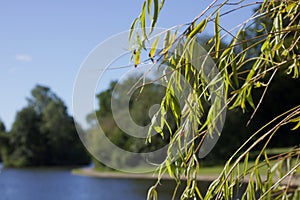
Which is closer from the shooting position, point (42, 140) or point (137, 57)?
point (137, 57)

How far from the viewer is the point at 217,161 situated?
64.6ft

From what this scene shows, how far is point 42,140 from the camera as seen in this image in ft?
111

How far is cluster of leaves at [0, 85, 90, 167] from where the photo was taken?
32875 mm

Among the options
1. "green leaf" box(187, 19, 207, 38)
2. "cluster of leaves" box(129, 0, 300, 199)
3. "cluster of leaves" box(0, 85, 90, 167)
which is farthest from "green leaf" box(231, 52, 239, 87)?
"cluster of leaves" box(0, 85, 90, 167)

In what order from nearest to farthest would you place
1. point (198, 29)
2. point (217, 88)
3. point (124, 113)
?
1. point (198, 29)
2. point (217, 88)
3. point (124, 113)

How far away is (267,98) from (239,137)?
6.45 ft

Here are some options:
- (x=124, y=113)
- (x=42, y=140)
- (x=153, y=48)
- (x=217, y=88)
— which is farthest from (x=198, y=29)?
(x=42, y=140)

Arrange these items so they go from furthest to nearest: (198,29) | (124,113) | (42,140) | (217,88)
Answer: (42,140)
(124,113)
(217,88)
(198,29)

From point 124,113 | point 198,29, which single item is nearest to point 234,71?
point 198,29

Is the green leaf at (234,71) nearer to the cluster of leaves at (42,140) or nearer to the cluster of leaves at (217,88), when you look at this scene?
the cluster of leaves at (217,88)

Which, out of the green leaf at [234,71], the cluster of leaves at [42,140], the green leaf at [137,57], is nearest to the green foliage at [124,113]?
the green leaf at [137,57]

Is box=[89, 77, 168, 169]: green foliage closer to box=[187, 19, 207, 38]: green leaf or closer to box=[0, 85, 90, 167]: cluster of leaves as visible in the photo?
box=[187, 19, 207, 38]: green leaf

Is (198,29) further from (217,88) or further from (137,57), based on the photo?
(217,88)

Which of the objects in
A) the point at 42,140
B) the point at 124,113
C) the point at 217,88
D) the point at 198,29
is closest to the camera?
the point at 198,29
